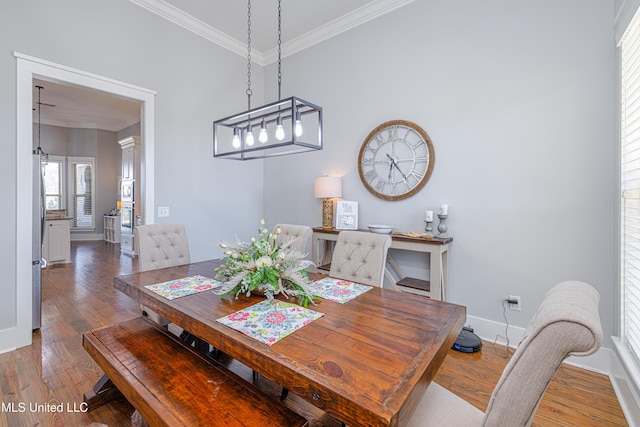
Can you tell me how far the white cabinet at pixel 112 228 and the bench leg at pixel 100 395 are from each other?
6761 millimetres

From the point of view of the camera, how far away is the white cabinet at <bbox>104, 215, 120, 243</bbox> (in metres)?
7.53

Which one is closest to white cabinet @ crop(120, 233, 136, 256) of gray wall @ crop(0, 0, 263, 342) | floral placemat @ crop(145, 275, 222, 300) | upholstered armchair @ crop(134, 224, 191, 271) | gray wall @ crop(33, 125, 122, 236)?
gray wall @ crop(33, 125, 122, 236)

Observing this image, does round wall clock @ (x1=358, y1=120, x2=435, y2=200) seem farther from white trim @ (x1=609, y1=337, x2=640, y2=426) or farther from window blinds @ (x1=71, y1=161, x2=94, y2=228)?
window blinds @ (x1=71, y1=161, x2=94, y2=228)

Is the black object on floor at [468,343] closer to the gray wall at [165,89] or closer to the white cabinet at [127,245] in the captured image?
the gray wall at [165,89]

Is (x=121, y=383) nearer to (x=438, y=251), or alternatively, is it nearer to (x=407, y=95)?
(x=438, y=251)

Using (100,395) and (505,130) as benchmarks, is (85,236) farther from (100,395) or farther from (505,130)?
(505,130)

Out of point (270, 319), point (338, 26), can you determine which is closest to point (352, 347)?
point (270, 319)

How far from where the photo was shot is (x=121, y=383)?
1.32 m

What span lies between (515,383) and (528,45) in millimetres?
2741

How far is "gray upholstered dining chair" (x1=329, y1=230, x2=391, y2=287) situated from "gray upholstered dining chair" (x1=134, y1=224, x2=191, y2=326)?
136cm

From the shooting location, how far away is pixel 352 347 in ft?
3.64

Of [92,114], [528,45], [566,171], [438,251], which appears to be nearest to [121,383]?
[438,251]

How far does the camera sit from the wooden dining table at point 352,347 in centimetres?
85

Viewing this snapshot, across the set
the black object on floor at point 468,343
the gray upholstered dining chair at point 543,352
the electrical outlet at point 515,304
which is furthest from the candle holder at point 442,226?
the gray upholstered dining chair at point 543,352
